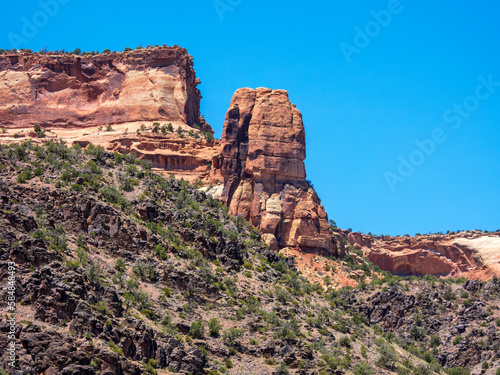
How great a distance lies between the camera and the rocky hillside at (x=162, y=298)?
194 ft

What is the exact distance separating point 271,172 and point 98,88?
36293mm

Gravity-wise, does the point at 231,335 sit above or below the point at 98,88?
below

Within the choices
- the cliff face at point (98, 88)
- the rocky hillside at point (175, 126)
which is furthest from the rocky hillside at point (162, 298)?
the cliff face at point (98, 88)

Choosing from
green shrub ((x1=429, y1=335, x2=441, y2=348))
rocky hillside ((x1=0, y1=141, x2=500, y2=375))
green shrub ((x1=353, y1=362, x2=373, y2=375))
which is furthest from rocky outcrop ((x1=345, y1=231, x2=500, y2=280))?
green shrub ((x1=353, y1=362, x2=373, y2=375))

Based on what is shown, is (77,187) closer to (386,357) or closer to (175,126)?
(386,357)

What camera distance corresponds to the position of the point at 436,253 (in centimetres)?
14762

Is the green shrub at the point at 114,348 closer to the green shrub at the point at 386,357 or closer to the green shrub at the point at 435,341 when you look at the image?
the green shrub at the point at 386,357

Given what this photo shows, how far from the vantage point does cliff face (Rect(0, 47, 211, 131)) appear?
135250 millimetres

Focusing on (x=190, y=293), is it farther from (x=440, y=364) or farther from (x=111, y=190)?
(x=440, y=364)

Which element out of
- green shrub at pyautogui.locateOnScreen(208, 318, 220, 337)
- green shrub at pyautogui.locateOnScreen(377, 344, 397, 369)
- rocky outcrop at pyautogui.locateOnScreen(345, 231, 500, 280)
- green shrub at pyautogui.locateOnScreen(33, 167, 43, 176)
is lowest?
green shrub at pyautogui.locateOnScreen(377, 344, 397, 369)

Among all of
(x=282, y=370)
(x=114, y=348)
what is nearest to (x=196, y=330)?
(x=282, y=370)

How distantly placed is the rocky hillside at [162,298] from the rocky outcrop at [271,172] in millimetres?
13156

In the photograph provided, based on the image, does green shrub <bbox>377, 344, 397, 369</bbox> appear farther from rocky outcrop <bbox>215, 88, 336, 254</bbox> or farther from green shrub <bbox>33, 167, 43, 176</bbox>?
green shrub <bbox>33, 167, 43, 176</bbox>

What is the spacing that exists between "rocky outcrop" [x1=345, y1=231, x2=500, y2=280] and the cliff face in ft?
110
